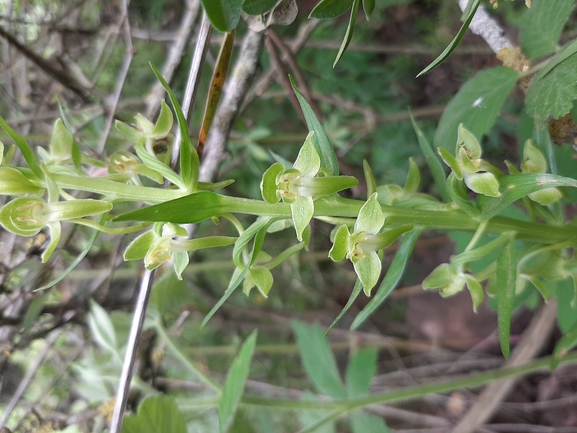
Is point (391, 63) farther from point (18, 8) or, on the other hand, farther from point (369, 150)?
point (18, 8)

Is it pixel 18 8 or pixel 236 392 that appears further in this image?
pixel 18 8

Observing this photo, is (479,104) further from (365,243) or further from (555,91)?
(365,243)

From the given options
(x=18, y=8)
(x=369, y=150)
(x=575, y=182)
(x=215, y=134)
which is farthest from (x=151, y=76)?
(x=575, y=182)

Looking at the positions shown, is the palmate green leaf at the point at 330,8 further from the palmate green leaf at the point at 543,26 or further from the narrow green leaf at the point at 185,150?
the palmate green leaf at the point at 543,26

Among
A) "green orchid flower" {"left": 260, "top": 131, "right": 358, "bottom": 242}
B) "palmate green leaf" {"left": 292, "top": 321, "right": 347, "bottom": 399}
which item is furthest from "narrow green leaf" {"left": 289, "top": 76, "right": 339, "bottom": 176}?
"palmate green leaf" {"left": 292, "top": 321, "right": 347, "bottom": 399}

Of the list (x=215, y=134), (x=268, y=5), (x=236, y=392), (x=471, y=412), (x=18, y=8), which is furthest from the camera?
(x=471, y=412)

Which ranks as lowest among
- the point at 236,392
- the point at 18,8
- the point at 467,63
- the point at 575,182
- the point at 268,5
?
the point at 236,392

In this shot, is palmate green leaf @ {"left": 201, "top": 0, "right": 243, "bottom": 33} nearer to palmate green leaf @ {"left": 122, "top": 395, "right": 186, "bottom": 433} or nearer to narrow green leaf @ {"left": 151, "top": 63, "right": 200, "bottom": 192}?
narrow green leaf @ {"left": 151, "top": 63, "right": 200, "bottom": 192}
